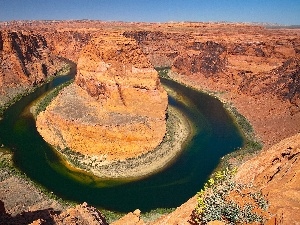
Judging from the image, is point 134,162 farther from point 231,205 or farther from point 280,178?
point 231,205

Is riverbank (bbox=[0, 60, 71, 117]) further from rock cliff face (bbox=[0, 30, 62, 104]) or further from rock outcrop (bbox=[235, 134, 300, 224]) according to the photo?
rock outcrop (bbox=[235, 134, 300, 224])

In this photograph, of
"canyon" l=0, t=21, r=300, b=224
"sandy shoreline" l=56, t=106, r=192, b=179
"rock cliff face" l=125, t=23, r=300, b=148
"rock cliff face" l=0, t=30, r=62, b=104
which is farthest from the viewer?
"rock cliff face" l=0, t=30, r=62, b=104

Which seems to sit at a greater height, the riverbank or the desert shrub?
the desert shrub

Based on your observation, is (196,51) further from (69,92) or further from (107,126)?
(107,126)

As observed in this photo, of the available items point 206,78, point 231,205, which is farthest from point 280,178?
point 206,78

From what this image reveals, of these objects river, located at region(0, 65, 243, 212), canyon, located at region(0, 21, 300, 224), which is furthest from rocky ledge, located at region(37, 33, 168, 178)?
river, located at region(0, 65, 243, 212)
